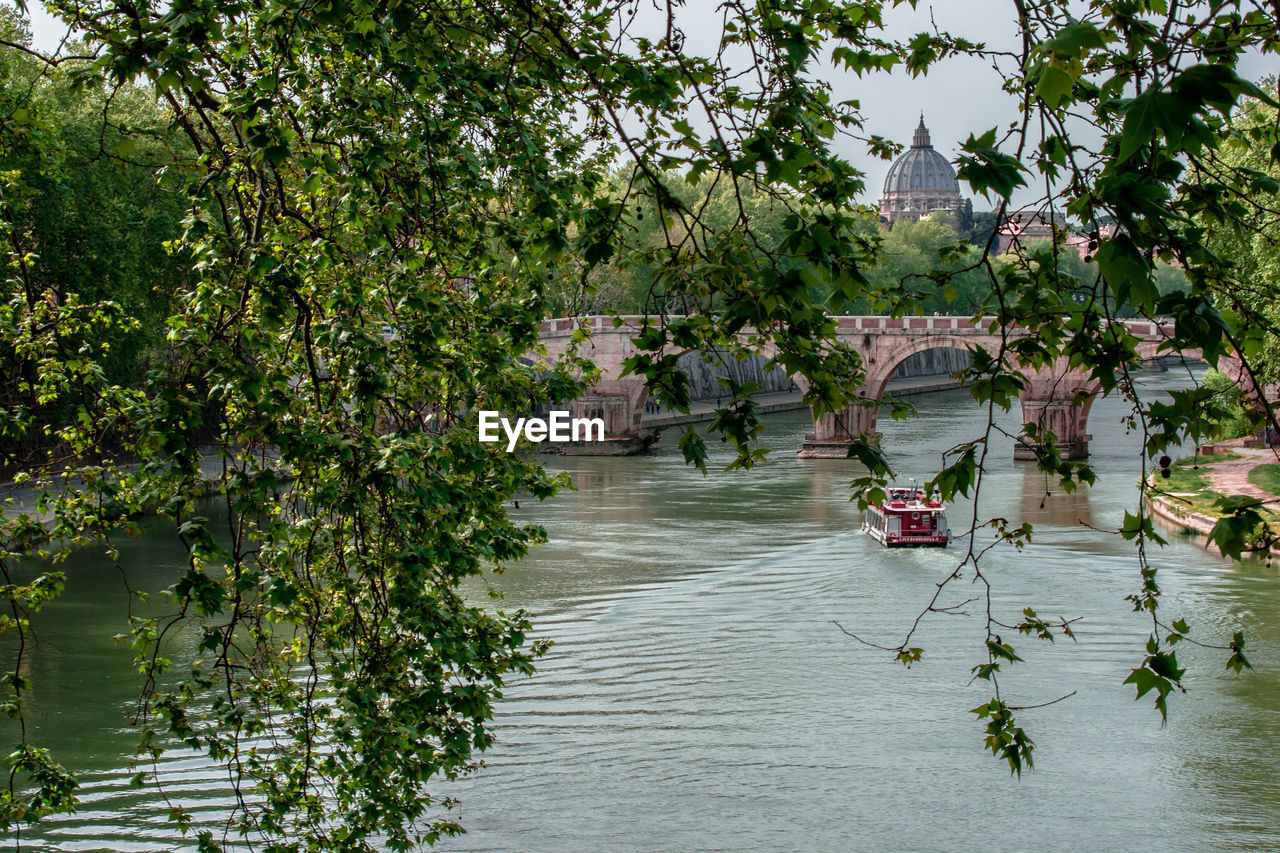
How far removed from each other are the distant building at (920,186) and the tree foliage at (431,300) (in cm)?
12687

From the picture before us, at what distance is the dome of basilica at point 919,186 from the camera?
131 metres

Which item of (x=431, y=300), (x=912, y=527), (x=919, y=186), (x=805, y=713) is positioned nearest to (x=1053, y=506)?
(x=912, y=527)

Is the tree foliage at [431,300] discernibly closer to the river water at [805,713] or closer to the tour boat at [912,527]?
the river water at [805,713]

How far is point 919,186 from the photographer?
132000 millimetres

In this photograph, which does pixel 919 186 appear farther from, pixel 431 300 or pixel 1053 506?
pixel 431 300

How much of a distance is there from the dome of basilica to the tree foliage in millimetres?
127143

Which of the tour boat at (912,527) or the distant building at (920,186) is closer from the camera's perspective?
the tour boat at (912,527)

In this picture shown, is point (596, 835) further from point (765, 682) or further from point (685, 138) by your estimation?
point (685, 138)

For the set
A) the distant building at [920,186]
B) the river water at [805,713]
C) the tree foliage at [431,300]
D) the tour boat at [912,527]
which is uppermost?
the distant building at [920,186]

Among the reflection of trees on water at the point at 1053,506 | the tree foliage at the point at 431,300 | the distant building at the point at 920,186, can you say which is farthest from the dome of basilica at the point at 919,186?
Result: the tree foliage at the point at 431,300

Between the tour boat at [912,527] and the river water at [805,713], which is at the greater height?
the tour boat at [912,527]

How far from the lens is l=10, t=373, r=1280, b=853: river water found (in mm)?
11305

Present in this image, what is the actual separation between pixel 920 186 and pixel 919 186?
0.10 metres

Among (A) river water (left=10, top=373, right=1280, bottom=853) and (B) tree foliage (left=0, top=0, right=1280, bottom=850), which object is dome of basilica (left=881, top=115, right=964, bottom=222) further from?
(B) tree foliage (left=0, top=0, right=1280, bottom=850)
